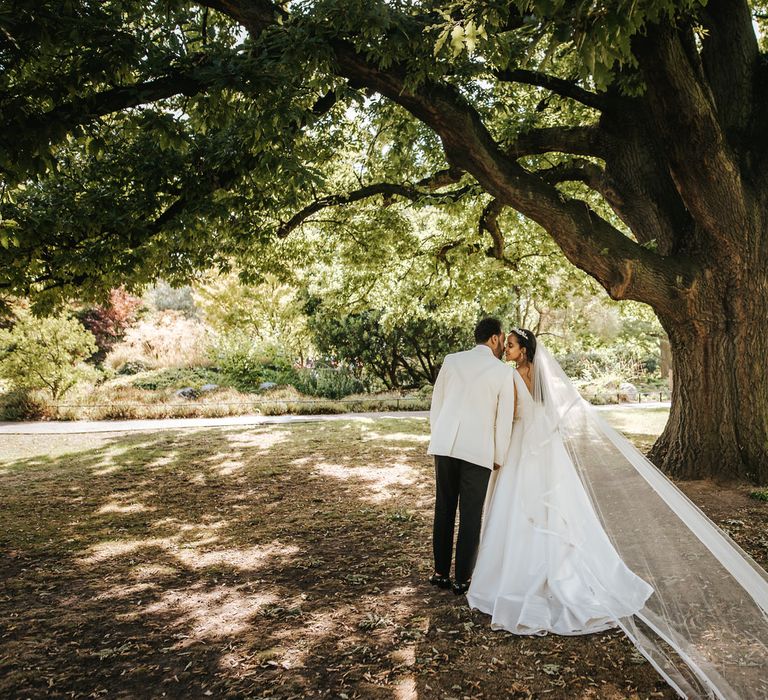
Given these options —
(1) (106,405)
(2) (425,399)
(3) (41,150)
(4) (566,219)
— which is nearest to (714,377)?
(4) (566,219)

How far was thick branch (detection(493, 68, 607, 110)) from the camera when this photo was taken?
7.85 m

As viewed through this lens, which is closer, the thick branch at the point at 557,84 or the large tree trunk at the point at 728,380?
the large tree trunk at the point at 728,380

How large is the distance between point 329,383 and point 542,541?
1741 cm

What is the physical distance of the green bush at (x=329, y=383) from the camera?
21062 mm

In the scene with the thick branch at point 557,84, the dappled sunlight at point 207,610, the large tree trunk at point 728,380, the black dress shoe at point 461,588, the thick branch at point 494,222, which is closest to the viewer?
the dappled sunlight at point 207,610

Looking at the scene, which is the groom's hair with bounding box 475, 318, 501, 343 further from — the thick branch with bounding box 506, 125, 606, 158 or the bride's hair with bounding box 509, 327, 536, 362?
the thick branch with bounding box 506, 125, 606, 158

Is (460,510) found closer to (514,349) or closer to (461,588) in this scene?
(461,588)

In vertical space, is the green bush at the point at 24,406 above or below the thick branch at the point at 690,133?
below

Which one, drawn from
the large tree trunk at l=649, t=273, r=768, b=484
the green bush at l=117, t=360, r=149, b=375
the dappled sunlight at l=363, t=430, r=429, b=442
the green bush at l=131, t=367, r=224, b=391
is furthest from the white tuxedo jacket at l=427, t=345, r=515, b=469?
the green bush at l=117, t=360, r=149, b=375

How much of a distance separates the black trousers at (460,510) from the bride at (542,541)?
0.14 m

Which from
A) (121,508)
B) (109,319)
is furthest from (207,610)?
(109,319)

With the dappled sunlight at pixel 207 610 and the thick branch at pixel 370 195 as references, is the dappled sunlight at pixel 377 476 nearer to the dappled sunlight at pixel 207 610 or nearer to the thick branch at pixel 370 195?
the dappled sunlight at pixel 207 610

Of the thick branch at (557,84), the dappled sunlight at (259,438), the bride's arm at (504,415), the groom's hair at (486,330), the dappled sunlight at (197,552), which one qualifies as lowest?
the dappled sunlight at (197,552)

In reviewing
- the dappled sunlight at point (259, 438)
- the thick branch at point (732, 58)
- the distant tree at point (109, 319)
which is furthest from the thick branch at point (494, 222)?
the distant tree at point (109, 319)
